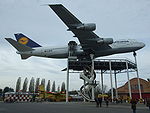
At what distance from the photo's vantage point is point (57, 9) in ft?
107

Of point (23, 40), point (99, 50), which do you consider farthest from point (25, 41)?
point (99, 50)

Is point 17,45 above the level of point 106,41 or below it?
below

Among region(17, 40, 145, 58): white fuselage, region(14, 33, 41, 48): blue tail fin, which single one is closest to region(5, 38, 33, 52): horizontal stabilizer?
region(17, 40, 145, 58): white fuselage

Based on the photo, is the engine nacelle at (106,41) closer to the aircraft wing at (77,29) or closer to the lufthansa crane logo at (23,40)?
the aircraft wing at (77,29)

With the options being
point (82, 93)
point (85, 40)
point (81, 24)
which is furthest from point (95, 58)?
point (81, 24)

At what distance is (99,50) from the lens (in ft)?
147

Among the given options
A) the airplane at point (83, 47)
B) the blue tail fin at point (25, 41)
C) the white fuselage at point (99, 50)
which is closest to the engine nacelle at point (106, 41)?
the airplane at point (83, 47)

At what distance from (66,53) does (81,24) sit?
13.2 meters

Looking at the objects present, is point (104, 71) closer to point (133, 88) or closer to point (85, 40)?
point (85, 40)

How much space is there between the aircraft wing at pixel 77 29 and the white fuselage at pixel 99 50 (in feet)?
6.11

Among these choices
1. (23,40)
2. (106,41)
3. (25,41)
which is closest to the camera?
(106,41)

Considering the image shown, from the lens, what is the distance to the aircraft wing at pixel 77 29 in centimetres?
3305

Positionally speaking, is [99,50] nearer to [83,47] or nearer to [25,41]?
[83,47]

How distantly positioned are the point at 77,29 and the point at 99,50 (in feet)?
39.3
